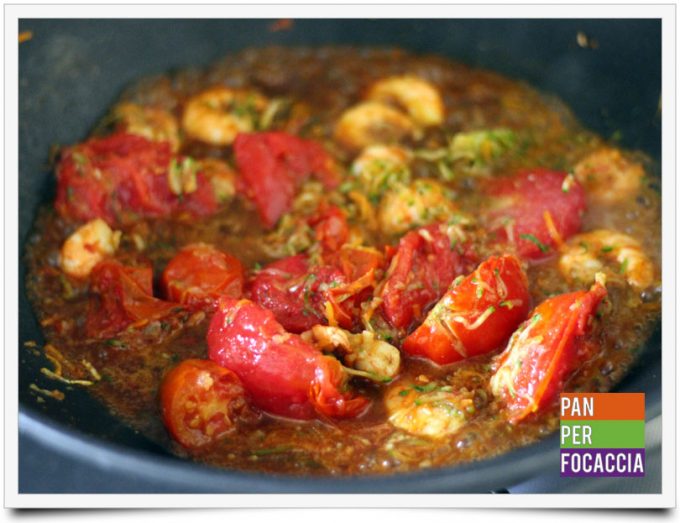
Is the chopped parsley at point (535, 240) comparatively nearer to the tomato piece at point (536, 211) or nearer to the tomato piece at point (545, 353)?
the tomato piece at point (536, 211)

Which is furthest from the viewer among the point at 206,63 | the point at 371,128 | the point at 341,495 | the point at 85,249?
the point at 206,63

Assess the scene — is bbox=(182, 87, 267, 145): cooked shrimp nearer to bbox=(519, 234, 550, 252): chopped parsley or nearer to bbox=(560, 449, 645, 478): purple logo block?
bbox=(519, 234, 550, 252): chopped parsley

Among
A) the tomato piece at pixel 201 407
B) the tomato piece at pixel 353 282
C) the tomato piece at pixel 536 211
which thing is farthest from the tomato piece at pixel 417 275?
the tomato piece at pixel 201 407

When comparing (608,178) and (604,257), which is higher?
(608,178)

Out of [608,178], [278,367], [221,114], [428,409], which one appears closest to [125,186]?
[221,114]

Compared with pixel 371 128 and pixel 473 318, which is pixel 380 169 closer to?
pixel 371 128
